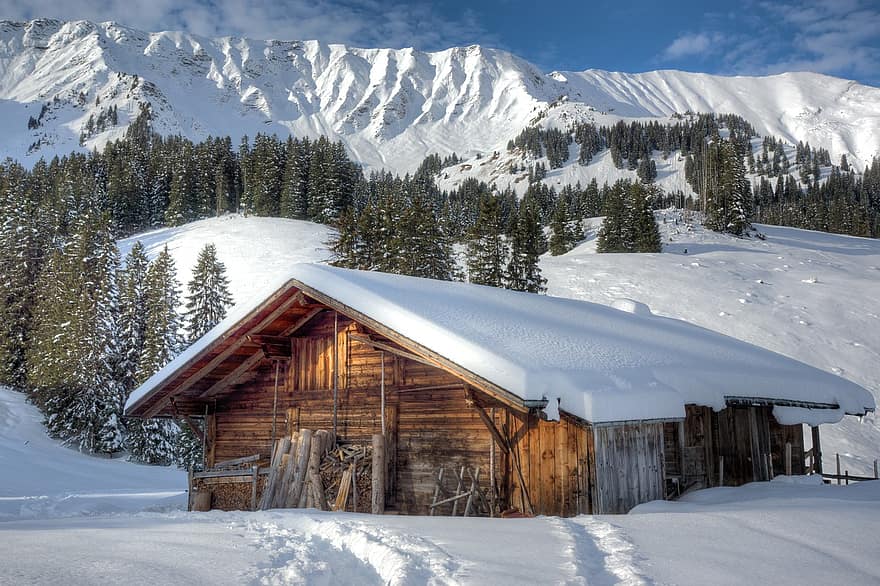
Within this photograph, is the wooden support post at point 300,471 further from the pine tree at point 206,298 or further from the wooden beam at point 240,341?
the pine tree at point 206,298

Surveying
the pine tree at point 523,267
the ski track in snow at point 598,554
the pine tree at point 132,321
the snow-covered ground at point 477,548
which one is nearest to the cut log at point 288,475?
the snow-covered ground at point 477,548

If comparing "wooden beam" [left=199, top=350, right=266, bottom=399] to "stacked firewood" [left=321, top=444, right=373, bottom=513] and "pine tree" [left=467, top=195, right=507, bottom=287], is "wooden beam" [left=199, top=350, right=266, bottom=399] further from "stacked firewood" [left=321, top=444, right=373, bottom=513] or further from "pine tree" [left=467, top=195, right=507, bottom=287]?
"pine tree" [left=467, top=195, right=507, bottom=287]

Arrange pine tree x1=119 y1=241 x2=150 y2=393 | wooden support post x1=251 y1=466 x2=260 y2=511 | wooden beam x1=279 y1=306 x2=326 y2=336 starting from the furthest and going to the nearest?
pine tree x1=119 y1=241 x2=150 y2=393, wooden support post x1=251 y1=466 x2=260 y2=511, wooden beam x1=279 y1=306 x2=326 y2=336

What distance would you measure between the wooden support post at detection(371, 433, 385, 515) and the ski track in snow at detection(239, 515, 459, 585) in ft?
14.0

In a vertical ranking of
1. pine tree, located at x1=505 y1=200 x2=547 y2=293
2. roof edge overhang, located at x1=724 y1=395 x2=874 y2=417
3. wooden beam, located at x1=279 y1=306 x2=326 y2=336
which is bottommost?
roof edge overhang, located at x1=724 y1=395 x2=874 y2=417

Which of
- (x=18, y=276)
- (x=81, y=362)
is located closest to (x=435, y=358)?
(x=81, y=362)

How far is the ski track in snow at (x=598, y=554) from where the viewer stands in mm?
5465

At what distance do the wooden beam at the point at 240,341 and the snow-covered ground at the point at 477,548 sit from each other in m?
4.91

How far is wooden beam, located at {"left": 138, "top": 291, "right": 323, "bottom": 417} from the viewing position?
14.1 m

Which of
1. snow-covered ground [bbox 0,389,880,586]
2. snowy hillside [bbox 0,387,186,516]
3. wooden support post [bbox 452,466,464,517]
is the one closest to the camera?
snow-covered ground [bbox 0,389,880,586]

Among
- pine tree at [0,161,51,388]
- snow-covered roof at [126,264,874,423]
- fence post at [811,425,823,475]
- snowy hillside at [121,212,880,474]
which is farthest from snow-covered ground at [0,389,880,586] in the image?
pine tree at [0,161,51,388]

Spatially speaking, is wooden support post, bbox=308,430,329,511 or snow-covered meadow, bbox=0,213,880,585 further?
wooden support post, bbox=308,430,329,511

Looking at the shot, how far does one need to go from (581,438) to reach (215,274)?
39.1 meters

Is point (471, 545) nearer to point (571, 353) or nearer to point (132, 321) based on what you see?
point (571, 353)
